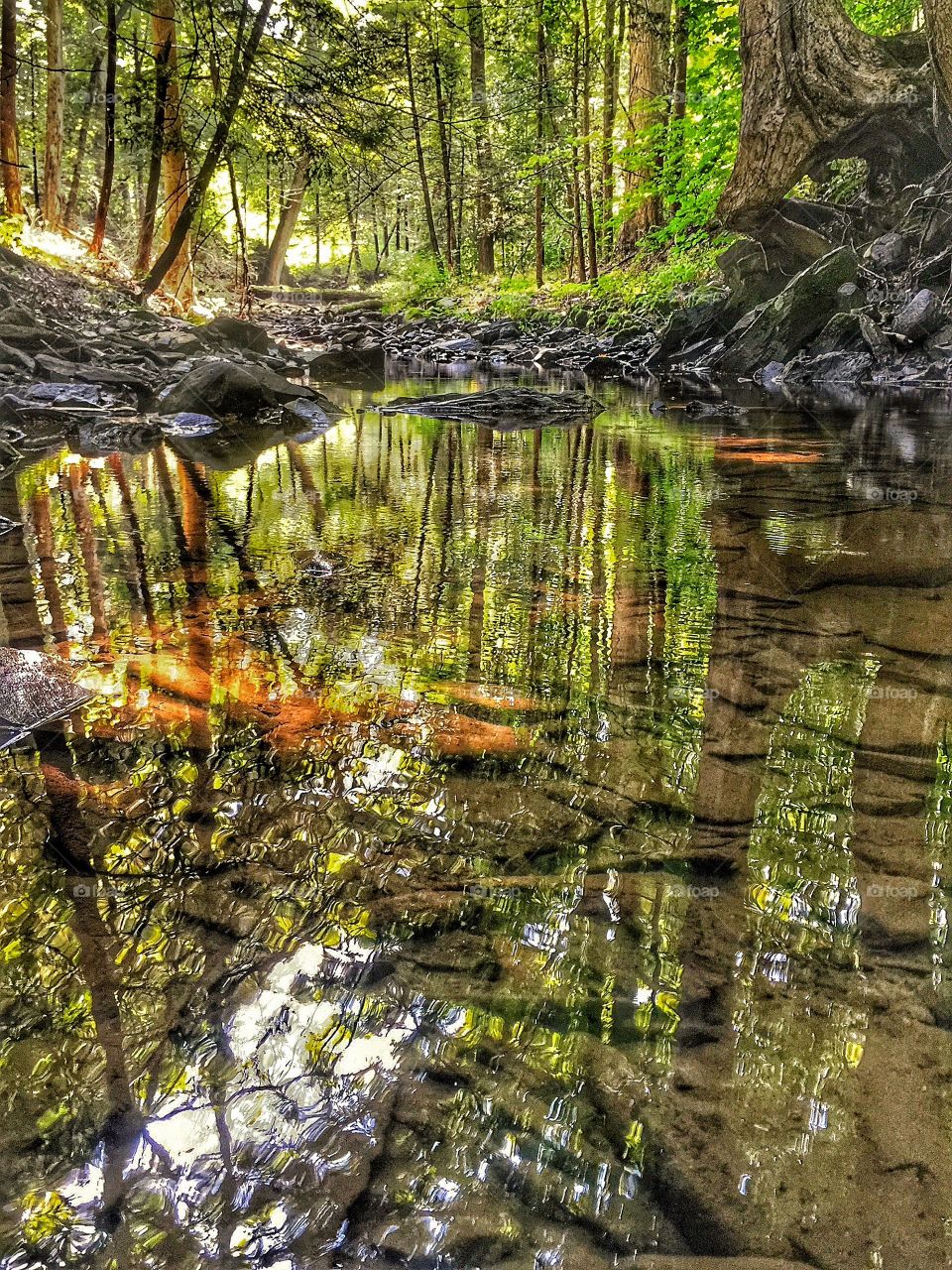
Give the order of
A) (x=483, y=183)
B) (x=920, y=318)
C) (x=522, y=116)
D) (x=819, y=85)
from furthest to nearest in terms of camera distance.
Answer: (x=483, y=183) < (x=522, y=116) < (x=920, y=318) < (x=819, y=85)

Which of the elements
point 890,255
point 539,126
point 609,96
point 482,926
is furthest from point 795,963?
point 609,96

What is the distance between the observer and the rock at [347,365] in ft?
53.5

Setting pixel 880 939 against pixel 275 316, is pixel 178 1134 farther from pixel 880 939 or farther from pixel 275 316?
pixel 275 316

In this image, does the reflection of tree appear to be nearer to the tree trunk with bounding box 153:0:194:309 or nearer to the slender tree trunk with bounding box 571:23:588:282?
the tree trunk with bounding box 153:0:194:309

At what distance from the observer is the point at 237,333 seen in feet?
45.5

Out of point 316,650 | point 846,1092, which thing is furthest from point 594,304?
point 846,1092

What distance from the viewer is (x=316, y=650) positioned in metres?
2.73

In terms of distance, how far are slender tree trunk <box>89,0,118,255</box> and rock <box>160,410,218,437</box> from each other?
294 centimetres

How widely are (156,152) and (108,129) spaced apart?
5.60 meters

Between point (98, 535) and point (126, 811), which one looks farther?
point (98, 535)

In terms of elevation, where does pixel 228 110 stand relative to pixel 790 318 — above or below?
above

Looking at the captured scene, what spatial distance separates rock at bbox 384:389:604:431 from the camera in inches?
380

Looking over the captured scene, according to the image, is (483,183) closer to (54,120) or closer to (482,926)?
(54,120)

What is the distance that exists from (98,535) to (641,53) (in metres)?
18.4
